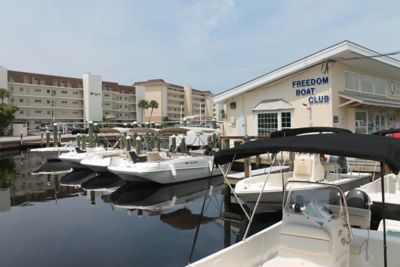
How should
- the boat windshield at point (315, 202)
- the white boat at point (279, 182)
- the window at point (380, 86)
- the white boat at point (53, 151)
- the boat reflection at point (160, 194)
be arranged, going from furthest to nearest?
the white boat at point (53, 151)
the window at point (380, 86)
the boat reflection at point (160, 194)
the white boat at point (279, 182)
the boat windshield at point (315, 202)

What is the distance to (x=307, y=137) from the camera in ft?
13.4

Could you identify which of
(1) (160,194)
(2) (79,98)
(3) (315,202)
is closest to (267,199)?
(3) (315,202)

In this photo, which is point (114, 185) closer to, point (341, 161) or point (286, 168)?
point (286, 168)

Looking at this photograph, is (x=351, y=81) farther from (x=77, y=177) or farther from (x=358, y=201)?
(x=77, y=177)

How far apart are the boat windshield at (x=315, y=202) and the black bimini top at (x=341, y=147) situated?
0.57 m

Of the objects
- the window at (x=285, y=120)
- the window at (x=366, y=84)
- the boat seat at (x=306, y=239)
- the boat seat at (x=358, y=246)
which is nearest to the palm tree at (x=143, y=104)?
the window at (x=366, y=84)

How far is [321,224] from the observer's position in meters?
3.87

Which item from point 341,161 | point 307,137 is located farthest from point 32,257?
point 341,161

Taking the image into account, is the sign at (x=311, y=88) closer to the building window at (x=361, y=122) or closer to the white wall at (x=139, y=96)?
the building window at (x=361, y=122)

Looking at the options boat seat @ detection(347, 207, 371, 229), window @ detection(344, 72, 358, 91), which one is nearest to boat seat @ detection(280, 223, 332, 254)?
boat seat @ detection(347, 207, 371, 229)

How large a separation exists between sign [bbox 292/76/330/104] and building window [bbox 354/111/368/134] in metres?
2.47

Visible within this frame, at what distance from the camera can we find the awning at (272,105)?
1716 cm

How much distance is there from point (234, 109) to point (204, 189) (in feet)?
21.3

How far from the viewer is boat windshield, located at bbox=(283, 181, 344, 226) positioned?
4.00 meters
